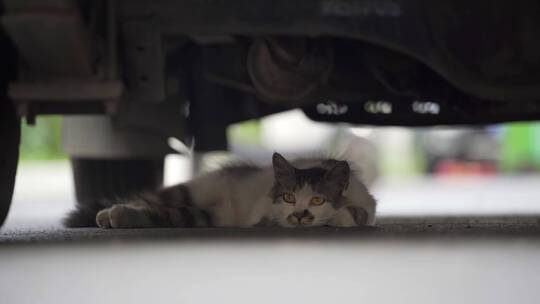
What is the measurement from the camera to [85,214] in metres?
4.00

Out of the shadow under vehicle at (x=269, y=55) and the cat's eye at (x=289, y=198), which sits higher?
the shadow under vehicle at (x=269, y=55)

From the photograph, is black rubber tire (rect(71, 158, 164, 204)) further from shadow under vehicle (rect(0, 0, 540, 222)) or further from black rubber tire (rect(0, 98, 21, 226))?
black rubber tire (rect(0, 98, 21, 226))

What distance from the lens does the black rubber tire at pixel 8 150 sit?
3533mm

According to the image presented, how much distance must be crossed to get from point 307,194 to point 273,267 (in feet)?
4.00

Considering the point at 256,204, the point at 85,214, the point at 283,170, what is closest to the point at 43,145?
the point at 85,214

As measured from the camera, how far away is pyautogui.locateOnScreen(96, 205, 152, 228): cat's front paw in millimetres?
3705

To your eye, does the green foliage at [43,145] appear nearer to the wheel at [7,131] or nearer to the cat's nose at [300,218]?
the wheel at [7,131]

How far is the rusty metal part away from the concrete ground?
74cm

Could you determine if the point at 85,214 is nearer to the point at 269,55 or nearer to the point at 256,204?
the point at 256,204

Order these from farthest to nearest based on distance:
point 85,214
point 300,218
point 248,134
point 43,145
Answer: point 248,134 → point 43,145 → point 85,214 → point 300,218

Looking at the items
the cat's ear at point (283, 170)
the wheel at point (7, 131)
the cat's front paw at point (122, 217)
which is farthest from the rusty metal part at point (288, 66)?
the wheel at point (7, 131)

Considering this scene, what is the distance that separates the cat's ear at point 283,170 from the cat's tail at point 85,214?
2.48 ft

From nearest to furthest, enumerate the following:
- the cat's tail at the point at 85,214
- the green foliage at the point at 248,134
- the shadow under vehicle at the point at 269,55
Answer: the shadow under vehicle at the point at 269,55, the cat's tail at the point at 85,214, the green foliage at the point at 248,134

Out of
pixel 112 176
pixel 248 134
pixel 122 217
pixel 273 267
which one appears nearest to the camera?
pixel 273 267
